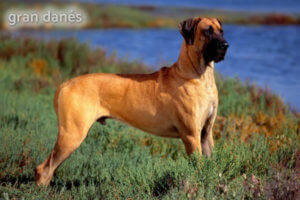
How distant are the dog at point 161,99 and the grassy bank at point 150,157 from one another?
335mm

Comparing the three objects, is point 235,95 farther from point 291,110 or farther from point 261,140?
point 261,140

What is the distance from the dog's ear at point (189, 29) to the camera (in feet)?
16.0

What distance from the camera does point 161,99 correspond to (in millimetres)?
5121

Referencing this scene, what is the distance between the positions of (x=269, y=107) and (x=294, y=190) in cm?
560

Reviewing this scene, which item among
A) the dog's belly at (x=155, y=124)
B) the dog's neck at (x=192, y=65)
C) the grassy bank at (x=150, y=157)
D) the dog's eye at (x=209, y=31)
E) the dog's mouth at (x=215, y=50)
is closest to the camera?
the grassy bank at (x=150, y=157)

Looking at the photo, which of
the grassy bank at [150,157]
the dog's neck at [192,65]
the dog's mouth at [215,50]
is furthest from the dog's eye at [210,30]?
the grassy bank at [150,157]

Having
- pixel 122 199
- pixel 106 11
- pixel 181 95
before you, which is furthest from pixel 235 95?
pixel 106 11

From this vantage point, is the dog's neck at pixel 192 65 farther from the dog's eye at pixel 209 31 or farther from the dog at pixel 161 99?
the dog's eye at pixel 209 31

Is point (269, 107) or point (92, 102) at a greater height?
point (92, 102)

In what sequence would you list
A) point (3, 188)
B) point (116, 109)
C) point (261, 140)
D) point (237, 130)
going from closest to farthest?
point (3, 188) → point (116, 109) → point (261, 140) → point (237, 130)

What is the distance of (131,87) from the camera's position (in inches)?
206

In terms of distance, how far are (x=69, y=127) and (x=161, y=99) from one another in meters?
1.11

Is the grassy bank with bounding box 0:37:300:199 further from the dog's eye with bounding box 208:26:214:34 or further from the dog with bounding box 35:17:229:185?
the dog's eye with bounding box 208:26:214:34

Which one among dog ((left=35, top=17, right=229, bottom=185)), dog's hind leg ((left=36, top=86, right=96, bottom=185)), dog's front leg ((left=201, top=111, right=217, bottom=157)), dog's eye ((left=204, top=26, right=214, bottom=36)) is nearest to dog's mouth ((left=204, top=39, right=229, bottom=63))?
dog ((left=35, top=17, right=229, bottom=185))
